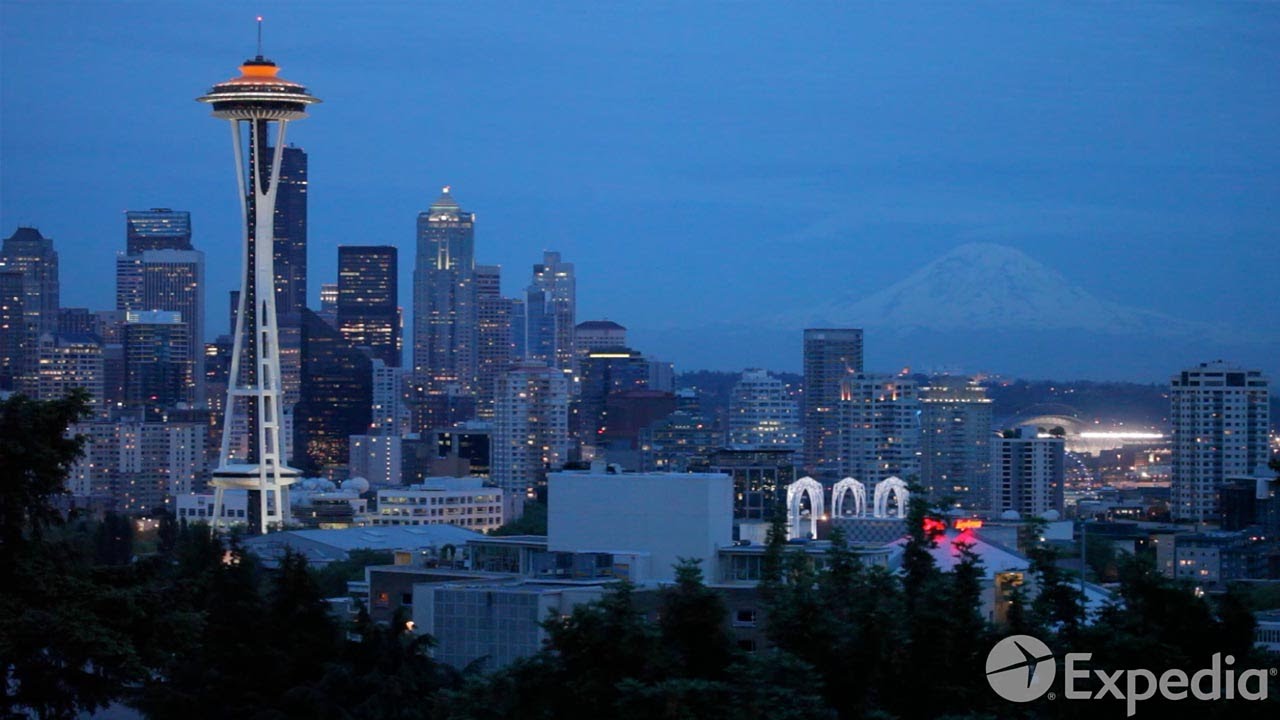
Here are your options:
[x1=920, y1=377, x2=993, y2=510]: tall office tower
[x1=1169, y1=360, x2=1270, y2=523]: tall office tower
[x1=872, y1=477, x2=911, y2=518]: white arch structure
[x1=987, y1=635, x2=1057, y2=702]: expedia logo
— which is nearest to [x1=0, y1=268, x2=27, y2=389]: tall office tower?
[x1=920, y1=377, x2=993, y2=510]: tall office tower

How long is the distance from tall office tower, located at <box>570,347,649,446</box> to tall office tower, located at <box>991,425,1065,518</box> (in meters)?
39.8

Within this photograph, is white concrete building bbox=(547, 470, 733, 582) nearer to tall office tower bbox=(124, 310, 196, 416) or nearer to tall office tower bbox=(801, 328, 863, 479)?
tall office tower bbox=(801, 328, 863, 479)

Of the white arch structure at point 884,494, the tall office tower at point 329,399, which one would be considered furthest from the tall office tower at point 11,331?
the white arch structure at point 884,494

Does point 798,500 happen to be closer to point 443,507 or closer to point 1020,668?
point 443,507

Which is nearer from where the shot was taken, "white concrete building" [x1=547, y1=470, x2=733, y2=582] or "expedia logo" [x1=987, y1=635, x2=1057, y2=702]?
"expedia logo" [x1=987, y1=635, x2=1057, y2=702]

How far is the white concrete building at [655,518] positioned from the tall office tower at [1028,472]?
74.4m

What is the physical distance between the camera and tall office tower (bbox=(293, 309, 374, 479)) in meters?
147

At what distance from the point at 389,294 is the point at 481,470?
1907 inches

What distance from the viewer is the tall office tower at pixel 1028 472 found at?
351 ft

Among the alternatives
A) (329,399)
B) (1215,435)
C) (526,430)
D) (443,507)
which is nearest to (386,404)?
(329,399)

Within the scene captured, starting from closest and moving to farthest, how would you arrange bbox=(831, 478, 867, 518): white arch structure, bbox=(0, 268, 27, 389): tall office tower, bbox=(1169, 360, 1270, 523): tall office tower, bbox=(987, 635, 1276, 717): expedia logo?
bbox=(987, 635, 1276, 717): expedia logo
bbox=(831, 478, 867, 518): white arch structure
bbox=(1169, 360, 1270, 523): tall office tower
bbox=(0, 268, 27, 389): tall office tower

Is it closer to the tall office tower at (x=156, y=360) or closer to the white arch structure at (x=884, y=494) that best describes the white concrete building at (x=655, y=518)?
the white arch structure at (x=884, y=494)

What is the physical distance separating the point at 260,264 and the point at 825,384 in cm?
6328

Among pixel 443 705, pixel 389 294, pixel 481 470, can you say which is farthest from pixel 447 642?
pixel 389 294
